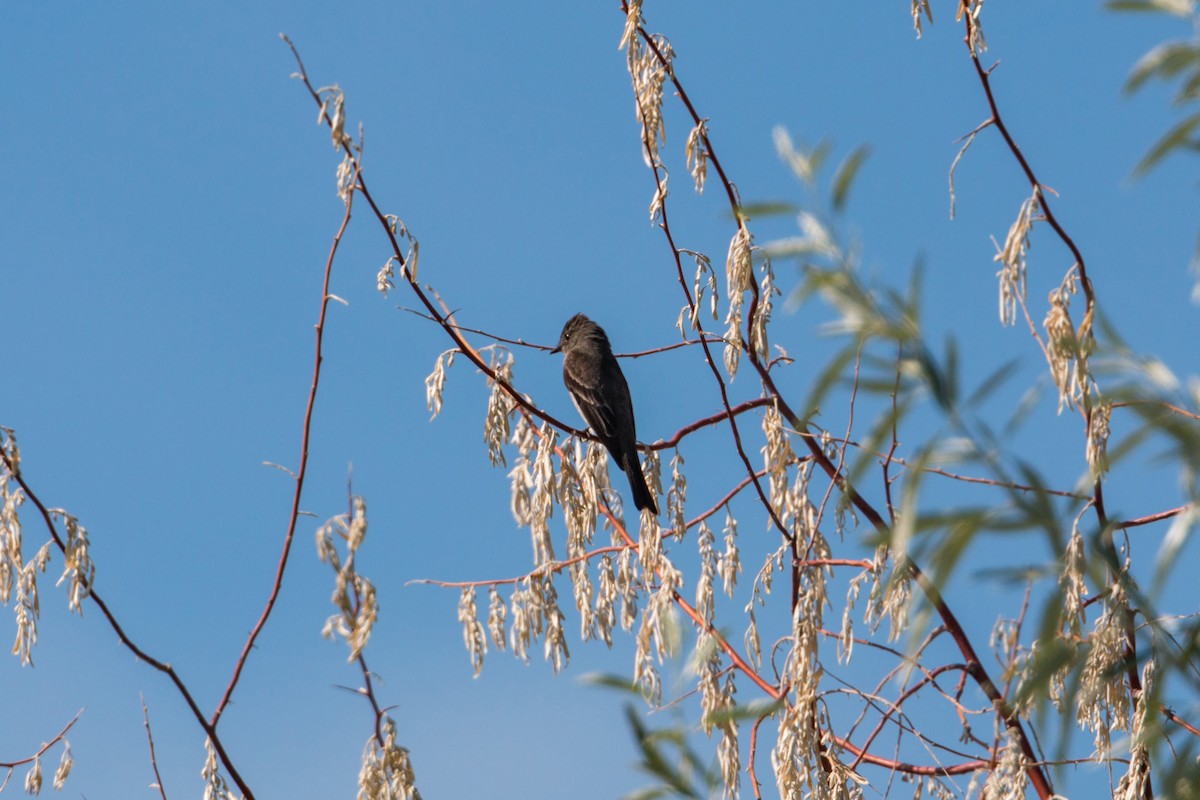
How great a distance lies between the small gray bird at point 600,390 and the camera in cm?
818

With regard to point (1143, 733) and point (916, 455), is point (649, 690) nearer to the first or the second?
point (1143, 733)

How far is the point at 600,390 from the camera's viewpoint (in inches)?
347

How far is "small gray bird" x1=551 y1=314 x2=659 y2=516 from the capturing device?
8.18 m

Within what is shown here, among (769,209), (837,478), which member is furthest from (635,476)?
(769,209)

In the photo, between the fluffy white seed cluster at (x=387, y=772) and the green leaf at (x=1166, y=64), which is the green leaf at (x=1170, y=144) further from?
the fluffy white seed cluster at (x=387, y=772)

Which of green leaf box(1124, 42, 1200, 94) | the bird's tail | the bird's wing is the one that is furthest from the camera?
the bird's wing

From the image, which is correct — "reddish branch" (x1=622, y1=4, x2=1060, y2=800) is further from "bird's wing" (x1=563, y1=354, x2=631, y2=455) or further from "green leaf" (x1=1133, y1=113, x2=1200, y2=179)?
"bird's wing" (x1=563, y1=354, x2=631, y2=455)

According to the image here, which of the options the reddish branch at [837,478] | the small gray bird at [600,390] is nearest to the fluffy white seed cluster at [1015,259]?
the reddish branch at [837,478]

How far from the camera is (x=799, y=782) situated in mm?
3596

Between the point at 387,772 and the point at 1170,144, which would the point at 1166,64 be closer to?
the point at 1170,144

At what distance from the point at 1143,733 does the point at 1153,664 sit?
4.35 feet

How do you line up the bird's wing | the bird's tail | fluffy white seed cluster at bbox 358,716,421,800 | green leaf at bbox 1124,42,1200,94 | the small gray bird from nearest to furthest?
green leaf at bbox 1124,42,1200,94, fluffy white seed cluster at bbox 358,716,421,800, the bird's tail, the small gray bird, the bird's wing

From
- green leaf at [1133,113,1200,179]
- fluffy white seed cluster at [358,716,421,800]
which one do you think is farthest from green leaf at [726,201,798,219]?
fluffy white seed cluster at [358,716,421,800]

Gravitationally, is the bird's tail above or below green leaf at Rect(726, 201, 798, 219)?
above
